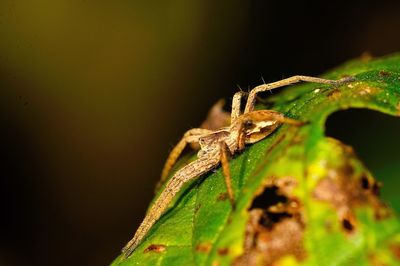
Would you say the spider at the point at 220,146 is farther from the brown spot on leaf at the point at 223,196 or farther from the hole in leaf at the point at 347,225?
the hole in leaf at the point at 347,225

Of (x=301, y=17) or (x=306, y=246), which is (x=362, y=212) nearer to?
(x=306, y=246)

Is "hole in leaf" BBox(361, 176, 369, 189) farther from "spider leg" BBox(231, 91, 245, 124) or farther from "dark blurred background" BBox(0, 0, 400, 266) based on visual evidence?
"dark blurred background" BBox(0, 0, 400, 266)

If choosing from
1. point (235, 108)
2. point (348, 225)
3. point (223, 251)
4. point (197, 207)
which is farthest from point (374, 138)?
point (223, 251)

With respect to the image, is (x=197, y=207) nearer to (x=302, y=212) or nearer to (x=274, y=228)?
(x=274, y=228)

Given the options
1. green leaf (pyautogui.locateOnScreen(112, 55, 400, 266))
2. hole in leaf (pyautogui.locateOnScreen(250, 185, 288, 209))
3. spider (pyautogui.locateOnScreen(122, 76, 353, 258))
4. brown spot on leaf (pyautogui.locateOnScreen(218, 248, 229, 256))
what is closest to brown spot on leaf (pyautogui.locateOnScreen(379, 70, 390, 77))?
spider (pyautogui.locateOnScreen(122, 76, 353, 258))

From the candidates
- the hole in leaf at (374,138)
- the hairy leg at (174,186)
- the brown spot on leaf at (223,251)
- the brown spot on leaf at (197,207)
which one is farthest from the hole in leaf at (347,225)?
the hole in leaf at (374,138)

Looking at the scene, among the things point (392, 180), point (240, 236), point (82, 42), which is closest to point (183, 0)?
point (82, 42)
